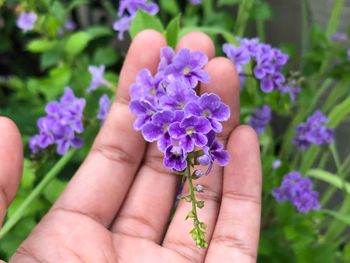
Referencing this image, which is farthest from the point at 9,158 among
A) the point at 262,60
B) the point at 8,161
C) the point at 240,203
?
the point at 262,60

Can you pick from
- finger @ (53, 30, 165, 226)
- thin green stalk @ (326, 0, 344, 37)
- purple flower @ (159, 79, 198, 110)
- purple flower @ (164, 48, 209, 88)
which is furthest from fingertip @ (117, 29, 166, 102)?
thin green stalk @ (326, 0, 344, 37)

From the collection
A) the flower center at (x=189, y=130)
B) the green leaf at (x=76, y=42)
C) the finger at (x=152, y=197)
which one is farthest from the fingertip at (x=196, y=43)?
the green leaf at (x=76, y=42)

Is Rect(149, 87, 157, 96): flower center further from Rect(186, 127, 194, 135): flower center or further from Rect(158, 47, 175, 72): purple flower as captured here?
Rect(186, 127, 194, 135): flower center

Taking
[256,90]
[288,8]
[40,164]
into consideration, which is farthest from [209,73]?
[288,8]

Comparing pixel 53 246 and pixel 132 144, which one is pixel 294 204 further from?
pixel 53 246

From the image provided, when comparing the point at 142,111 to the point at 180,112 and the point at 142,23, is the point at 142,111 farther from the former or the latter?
the point at 142,23

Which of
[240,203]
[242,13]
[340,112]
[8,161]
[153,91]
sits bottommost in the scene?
[8,161]

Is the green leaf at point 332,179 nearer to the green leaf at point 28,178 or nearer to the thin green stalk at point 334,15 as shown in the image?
the thin green stalk at point 334,15
